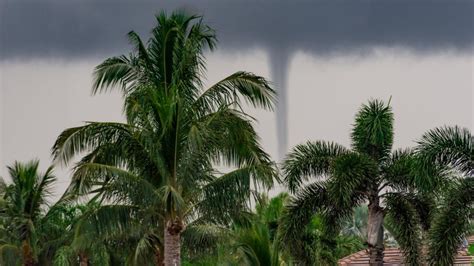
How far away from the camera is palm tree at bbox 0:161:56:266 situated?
3719 cm

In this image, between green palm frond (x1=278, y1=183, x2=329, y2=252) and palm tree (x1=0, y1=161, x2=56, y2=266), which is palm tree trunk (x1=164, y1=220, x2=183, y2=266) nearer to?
green palm frond (x1=278, y1=183, x2=329, y2=252)

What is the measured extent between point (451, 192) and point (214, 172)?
570 centimetres

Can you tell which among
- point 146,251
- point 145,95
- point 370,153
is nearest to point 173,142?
point 145,95

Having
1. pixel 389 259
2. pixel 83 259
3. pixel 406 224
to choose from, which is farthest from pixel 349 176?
pixel 83 259

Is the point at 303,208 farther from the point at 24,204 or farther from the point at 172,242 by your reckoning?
the point at 24,204

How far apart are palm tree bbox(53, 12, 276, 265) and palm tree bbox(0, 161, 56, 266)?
37.3ft

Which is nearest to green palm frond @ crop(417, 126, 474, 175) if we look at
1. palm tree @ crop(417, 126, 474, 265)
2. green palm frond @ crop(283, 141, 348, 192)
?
palm tree @ crop(417, 126, 474, 265)

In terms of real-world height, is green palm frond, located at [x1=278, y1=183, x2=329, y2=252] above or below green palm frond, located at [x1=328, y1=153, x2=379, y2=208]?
below

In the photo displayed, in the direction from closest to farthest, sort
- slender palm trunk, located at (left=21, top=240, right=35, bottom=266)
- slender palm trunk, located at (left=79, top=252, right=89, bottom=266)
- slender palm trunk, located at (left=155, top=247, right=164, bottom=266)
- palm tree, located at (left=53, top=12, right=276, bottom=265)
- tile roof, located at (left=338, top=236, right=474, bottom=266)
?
1. palm tree, located at (left=53, top=12, right=276, bottom=265)
2. slender palm trunk, located at (left=155, top=247, right=164, bottom=266)
3. slender palm trunk, located at (left=21, top=240, right=35, bottom=266)
4. slender palm trunk, located at (left=79, top=252, right=89, bottom=266)
5. tile roof, located at (left=338, top=236, right=474, bottom=266)

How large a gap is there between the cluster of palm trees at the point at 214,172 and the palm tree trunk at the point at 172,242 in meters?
0.03

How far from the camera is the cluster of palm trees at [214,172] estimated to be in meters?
25.8

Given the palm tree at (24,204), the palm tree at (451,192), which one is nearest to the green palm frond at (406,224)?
the palm tree at (451,192)

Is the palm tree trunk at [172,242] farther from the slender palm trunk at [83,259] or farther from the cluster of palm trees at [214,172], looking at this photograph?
the slender palm trunk at [83,259]

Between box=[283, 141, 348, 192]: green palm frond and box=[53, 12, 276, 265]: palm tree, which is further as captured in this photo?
box=[283, 141, 348, 192]: green palm frond
